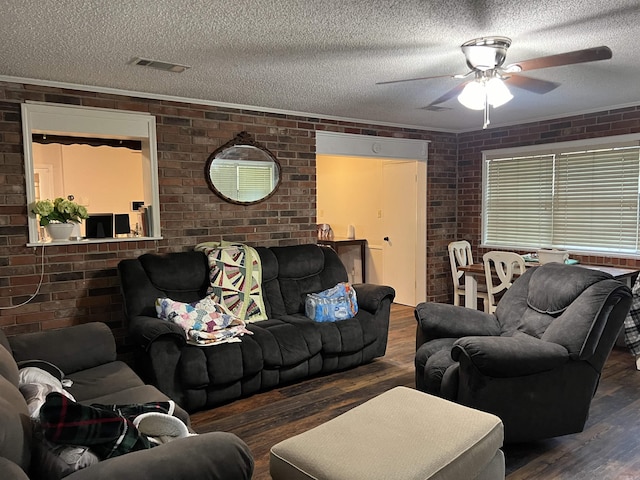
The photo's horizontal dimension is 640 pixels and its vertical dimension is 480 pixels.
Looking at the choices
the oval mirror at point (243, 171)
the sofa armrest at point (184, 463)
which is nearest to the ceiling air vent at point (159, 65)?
the oval mirror at point (243, 171)

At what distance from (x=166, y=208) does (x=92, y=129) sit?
2.78 ft

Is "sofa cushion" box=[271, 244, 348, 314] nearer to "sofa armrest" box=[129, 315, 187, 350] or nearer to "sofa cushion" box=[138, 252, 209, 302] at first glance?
"sofa cushion" box=[138, 252, 209, 302]

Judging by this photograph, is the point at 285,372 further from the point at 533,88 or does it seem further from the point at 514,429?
the point at 533,88

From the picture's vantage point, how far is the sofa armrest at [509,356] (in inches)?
96.3

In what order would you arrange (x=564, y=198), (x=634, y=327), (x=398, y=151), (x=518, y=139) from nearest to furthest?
(x=634, y=327) < (x=564, y=198) < (x=518, y=139) < (x=398, y=151)

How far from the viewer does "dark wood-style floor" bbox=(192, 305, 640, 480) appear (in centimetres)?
247

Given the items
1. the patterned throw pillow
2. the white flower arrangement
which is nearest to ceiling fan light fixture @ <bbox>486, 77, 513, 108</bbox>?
the patterned throw pillow

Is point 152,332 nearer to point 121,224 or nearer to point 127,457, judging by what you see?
point 121,224

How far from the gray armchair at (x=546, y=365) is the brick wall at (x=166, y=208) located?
7.90 ft

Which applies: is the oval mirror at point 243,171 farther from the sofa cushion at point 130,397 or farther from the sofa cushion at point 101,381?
the sofa cushion at point 130,397

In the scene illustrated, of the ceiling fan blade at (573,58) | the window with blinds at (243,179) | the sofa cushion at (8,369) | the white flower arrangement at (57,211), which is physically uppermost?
the ceiling fan blade at (573,58)

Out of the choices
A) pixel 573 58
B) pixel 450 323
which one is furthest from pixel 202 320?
pixel 573 58

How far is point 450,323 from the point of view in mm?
3162

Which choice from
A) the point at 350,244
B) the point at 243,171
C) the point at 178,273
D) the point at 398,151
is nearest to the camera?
the point at 178,273
